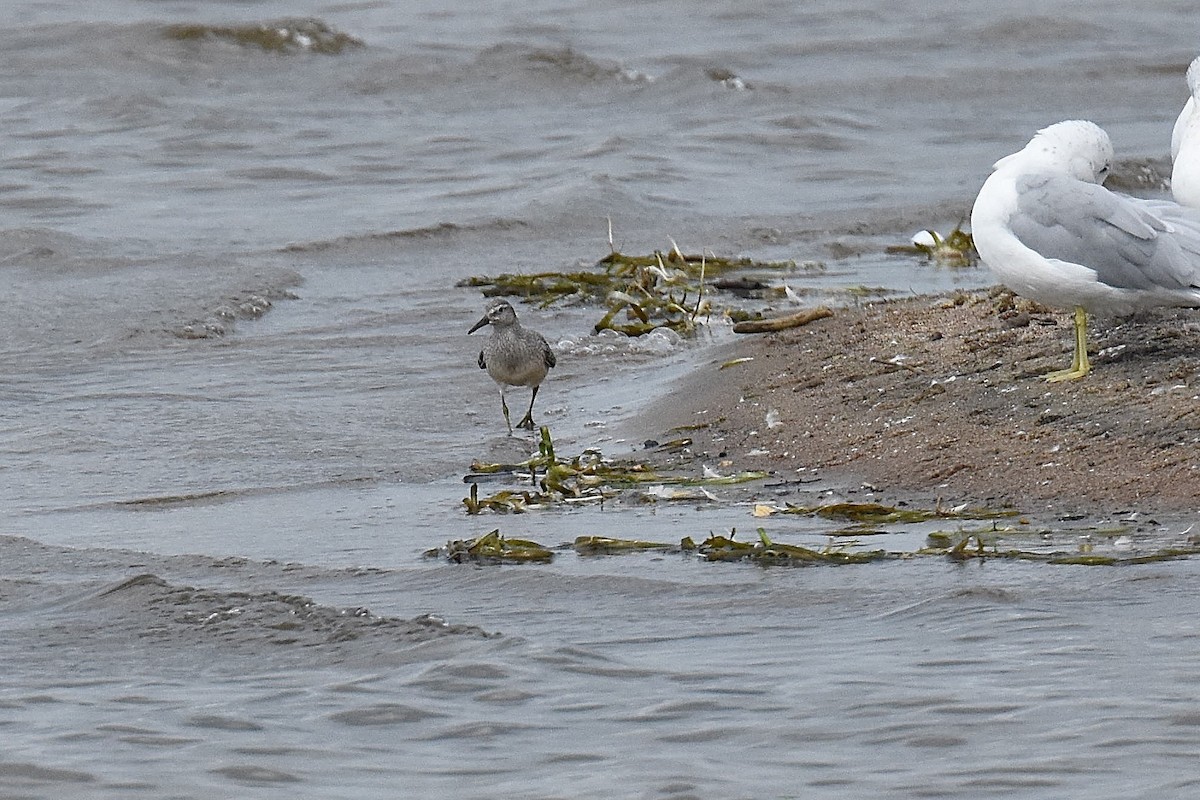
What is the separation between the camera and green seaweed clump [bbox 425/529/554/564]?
548 centimetres

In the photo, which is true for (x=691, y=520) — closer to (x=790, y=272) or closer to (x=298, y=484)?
(x=298, y=484)

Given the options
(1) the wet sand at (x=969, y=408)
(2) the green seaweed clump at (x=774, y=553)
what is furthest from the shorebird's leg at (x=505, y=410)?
(2) the green seaweed clump at (x=774, y=553)

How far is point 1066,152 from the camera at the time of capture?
6.86m

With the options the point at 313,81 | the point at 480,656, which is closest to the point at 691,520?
the point at 480,656

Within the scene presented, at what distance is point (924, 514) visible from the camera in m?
5.63

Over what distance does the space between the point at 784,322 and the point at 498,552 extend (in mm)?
3060

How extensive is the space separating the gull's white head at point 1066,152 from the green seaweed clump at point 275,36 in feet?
49.1

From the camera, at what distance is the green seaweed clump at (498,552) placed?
5480mm

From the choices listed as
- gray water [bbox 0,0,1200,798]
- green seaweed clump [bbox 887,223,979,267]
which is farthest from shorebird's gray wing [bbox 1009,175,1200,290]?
green seaweed clump [bbox 887,223,979,267]

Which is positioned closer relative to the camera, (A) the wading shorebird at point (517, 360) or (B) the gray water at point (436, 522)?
(B) the gray water at point (436, 522)

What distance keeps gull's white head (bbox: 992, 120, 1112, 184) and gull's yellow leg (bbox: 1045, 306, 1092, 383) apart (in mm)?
552

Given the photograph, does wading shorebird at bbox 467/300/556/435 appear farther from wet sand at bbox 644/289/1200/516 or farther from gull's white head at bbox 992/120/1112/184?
gull's white head at bbox 992/120/1112/184

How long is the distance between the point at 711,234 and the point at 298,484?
246 inches

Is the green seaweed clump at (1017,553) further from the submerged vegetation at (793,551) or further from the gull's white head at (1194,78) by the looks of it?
the gull's white head at (1194,78)
